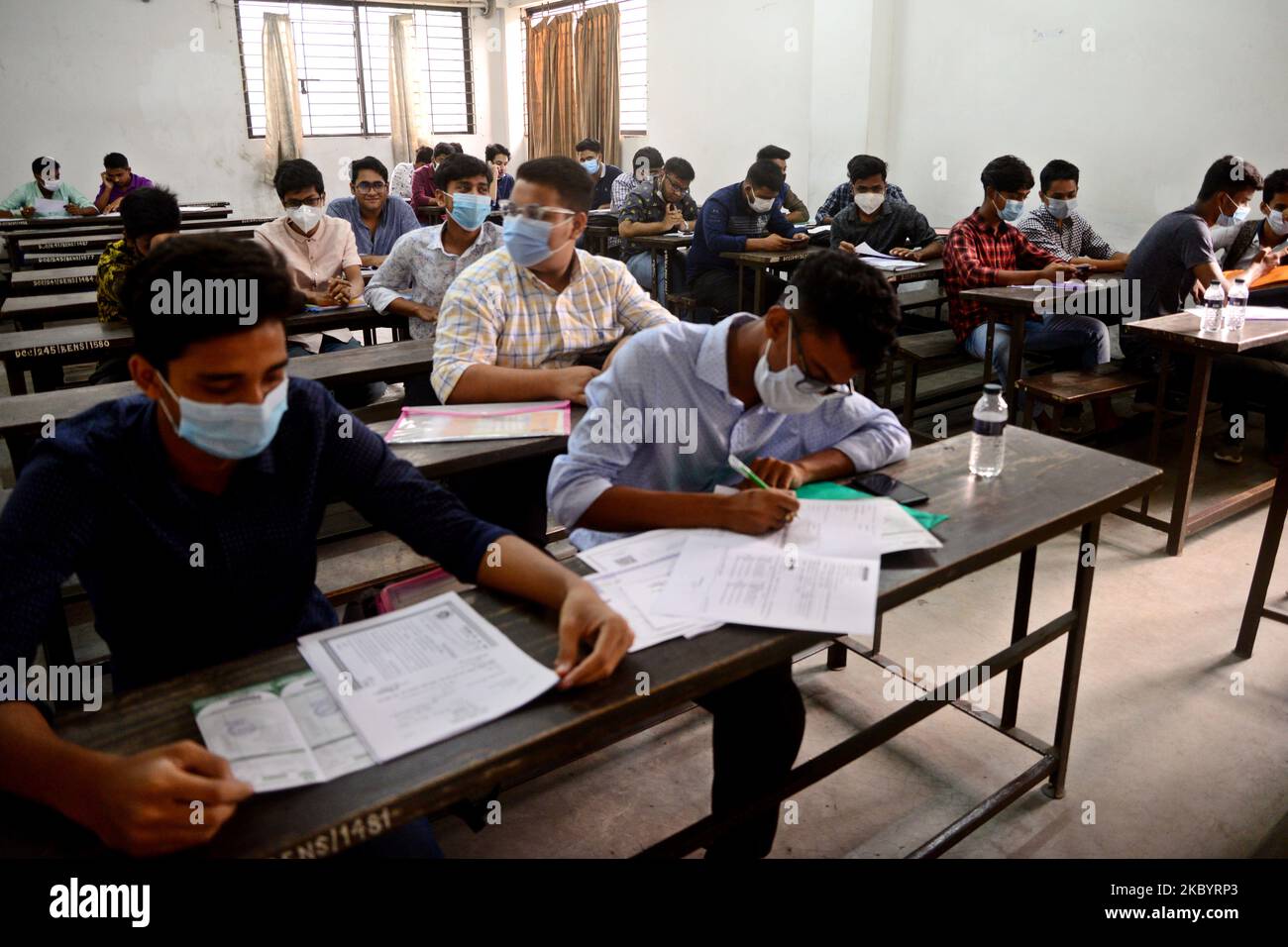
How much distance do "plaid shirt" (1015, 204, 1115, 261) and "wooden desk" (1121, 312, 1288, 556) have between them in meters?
1.46

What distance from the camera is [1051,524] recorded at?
1.41m

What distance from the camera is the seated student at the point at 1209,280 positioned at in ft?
11.6

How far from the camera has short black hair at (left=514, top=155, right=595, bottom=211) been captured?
7.41 feet

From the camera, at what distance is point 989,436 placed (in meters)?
1.64

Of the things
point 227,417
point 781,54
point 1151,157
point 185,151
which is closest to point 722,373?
point 227,417

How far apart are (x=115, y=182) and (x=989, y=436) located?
26.6 feet

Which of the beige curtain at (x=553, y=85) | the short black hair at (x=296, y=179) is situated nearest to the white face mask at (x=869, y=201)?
the short black hair at (x=296, y=179)

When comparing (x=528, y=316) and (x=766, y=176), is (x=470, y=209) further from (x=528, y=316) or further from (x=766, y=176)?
(x=766, y=176)

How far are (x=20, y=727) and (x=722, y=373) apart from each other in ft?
3.44

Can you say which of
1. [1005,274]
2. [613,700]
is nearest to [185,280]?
[613,700]

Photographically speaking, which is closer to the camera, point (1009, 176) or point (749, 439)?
point (749, 439)

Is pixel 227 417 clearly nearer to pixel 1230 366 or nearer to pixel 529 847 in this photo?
pixel 529 847

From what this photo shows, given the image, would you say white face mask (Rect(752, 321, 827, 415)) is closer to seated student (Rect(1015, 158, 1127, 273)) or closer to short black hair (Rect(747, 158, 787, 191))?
seated student (Rect(1015, 158, 1127, 273))

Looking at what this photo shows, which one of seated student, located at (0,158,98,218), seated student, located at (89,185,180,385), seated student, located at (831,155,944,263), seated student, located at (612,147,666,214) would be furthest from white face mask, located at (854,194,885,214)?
seated student, located at (0,158,98,218)
